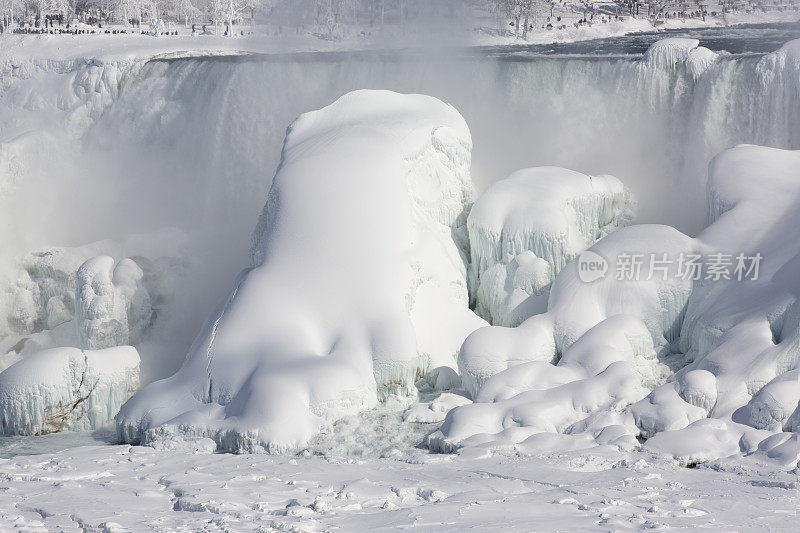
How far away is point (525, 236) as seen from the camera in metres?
12.1

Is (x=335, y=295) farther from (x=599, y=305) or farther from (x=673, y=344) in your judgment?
(x=673, y=344)

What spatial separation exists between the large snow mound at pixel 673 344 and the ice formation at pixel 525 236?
0.38 metres

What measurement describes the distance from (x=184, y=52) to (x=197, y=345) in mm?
11576

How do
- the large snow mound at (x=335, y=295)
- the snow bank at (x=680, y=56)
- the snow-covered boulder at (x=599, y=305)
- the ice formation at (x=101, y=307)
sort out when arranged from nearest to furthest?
the large snow mound at (x=335, y=295), the snow-covered boulder at (x=599, y=305), the ice formation at (x=101, y=307), the snow bank at (x=680, y=56)

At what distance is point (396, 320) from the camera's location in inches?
429

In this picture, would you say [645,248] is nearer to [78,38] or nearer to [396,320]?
[396,320]

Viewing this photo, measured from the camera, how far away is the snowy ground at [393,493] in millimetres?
7113

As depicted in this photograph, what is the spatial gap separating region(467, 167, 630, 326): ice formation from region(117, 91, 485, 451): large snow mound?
35 cm

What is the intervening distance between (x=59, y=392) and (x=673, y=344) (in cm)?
645

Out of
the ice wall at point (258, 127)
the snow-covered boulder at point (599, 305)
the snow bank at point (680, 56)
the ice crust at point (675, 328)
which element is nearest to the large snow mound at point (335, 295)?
the ice crust at point (675, 328)

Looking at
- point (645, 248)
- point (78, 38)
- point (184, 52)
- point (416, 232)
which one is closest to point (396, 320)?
point (416, 232)

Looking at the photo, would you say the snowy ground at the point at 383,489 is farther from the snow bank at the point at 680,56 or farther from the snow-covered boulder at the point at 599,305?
Result: the snow bank at the point at 680,56

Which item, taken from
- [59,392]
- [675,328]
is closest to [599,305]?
[675,328]

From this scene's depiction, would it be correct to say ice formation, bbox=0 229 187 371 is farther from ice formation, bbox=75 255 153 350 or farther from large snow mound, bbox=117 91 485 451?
large snow mound, bbox=117 91 485 451
